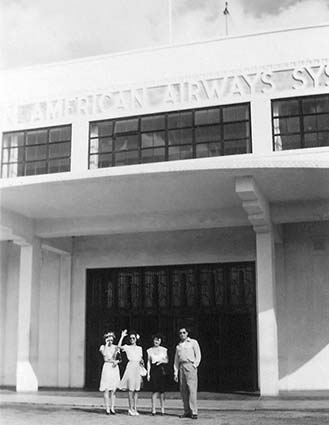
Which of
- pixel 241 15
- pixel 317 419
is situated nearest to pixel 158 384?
pixel 317 419

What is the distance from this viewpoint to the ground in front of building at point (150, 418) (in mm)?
10641

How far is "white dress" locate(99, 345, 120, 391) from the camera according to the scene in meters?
12.2

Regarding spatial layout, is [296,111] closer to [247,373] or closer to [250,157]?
[250,157]

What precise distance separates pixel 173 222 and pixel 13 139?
5923mm

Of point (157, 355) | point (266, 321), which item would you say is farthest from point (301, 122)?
point (157, 355)

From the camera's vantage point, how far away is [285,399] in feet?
44.6

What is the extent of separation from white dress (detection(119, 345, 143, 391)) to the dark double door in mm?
4536

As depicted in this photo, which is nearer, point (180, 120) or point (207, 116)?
point (207, 116)

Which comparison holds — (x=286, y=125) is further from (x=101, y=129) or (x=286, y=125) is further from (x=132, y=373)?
(x=132, y=373)

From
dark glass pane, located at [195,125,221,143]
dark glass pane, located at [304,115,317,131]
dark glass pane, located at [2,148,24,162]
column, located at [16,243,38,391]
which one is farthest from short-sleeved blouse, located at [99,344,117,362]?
dark glass pane, located at [2,148,24,162]

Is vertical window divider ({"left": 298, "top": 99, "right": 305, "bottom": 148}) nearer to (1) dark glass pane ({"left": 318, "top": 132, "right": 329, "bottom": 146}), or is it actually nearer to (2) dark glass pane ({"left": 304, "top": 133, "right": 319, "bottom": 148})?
(2) dark glass pane ({"left": 304, "top": 133, "right": 319, "bottom": 148})

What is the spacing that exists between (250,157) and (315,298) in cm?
377

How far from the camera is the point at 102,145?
58.7 ft

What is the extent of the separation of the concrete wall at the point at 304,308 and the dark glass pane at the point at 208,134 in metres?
2.94
